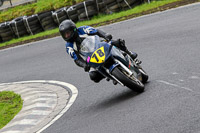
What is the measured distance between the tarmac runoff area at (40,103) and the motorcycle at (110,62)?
136 cm

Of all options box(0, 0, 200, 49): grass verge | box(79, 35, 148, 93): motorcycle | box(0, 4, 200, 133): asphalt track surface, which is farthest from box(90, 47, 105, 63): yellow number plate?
box(0, 0, 200, 49): grass verge

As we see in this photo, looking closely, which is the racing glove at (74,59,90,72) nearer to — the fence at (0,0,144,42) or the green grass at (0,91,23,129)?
the green grass at (0,91,23,129)

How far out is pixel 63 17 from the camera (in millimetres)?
21094

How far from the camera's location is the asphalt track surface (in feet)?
20.7

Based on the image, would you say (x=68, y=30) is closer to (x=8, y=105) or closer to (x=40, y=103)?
(x=40, y=103)

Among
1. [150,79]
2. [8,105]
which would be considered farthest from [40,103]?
[150,79]

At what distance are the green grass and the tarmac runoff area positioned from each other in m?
0.17

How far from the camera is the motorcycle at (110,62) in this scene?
7695mm

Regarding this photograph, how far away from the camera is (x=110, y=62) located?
7957 mm

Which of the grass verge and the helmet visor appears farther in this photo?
the grass verge

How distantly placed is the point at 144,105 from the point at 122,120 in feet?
1.92

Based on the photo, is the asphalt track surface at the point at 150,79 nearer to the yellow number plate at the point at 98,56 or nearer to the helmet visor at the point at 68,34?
the yellow number plate at the point at 98,56

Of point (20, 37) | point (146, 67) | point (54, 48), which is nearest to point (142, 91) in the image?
→ point (146, 67)

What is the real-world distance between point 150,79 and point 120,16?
34.1 ft
